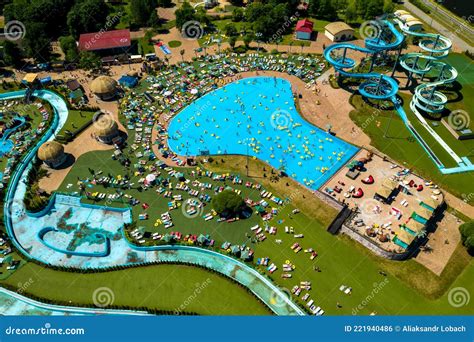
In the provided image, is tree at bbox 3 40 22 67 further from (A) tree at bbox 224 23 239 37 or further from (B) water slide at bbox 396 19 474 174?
(B) water slide at bbox 396 19 474 174

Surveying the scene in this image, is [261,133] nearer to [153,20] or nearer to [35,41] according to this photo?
[153,20]

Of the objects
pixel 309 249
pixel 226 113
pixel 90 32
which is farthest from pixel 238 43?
pixel 309 249

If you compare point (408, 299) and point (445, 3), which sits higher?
point (445, 3)

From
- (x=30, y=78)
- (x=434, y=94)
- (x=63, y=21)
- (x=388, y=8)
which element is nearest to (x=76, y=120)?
(x=30, y=78)

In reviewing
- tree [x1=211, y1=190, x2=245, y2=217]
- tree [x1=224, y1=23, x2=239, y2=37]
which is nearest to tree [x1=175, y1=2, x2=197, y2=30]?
tree [x1=224, y1=23, x2=239, y2=37]

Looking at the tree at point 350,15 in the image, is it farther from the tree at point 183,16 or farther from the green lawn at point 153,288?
the green lawn at point 153,288

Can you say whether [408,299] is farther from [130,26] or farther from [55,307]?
[130,26]
